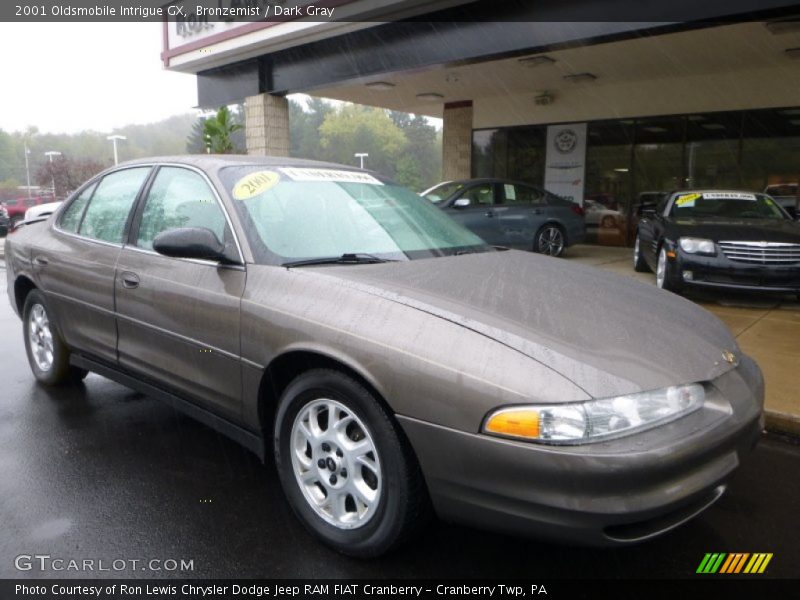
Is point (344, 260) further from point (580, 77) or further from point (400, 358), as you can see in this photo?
point (580, 77)

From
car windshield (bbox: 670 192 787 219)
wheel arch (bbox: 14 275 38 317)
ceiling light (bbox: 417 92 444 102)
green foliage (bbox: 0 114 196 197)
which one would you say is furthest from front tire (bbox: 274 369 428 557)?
green foliage (bbox: 0 114 196 197)

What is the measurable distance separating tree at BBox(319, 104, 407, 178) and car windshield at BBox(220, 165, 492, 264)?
79926mm

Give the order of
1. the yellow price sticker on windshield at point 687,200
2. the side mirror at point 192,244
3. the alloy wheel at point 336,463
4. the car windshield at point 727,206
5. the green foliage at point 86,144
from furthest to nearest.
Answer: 1. the green foliage at point 86,144
2. the yellow price sticker on windshield at point 687,200
3. the car windshield at point 727,206
4. the side mirror at point 192,244
5. the alloy wheel at point 336,463

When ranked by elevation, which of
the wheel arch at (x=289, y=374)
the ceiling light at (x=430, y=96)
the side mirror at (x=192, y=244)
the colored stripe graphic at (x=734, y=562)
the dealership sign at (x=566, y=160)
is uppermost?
the ceiling light at (x=430, y=96)

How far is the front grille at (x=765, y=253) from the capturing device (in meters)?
6.49

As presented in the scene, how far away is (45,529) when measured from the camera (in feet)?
8.52

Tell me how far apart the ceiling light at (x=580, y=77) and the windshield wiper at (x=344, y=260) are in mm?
10488

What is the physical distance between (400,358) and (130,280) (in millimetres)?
1869

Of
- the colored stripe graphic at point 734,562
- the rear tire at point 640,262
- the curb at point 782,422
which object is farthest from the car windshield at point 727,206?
the colored stripe graphic at point 734,562

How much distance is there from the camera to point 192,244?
2645mm

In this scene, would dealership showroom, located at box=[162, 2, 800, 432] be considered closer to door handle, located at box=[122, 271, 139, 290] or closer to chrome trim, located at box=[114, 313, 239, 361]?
chrome trim, located at box=[114, 313, 239, 361]

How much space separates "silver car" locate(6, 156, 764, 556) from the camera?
1.90 meters

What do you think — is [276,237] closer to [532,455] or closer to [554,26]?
[532,455]

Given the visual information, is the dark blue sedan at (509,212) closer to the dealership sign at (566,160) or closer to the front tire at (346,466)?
the dealership sign at (566,160)
